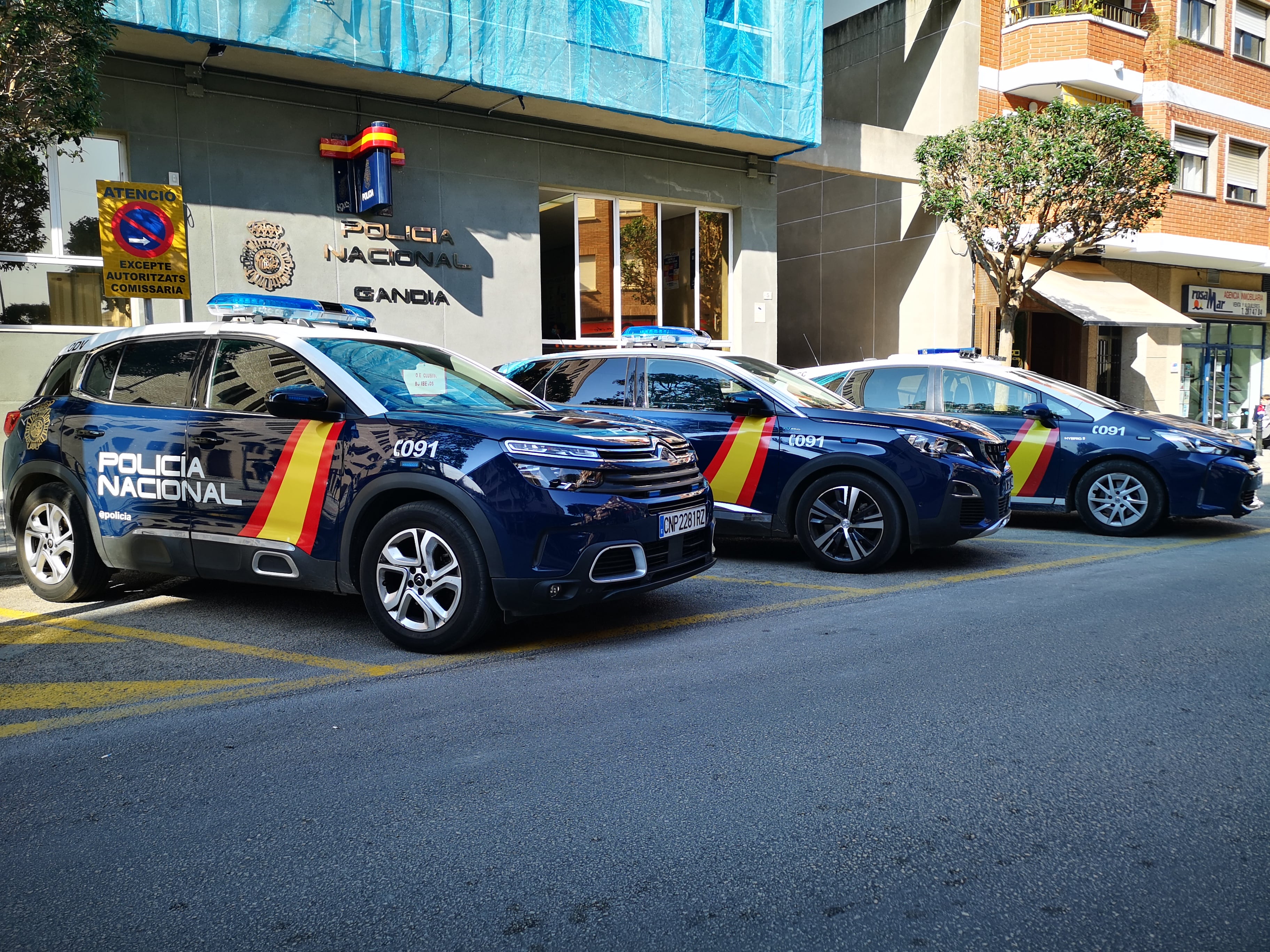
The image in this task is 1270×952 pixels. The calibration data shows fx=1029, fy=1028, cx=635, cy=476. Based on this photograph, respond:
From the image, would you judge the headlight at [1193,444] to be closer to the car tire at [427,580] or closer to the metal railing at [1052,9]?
the car tire at [427,580]

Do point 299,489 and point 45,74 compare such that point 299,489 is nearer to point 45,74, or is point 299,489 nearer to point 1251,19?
point 45,74

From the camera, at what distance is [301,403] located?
534 centimetres

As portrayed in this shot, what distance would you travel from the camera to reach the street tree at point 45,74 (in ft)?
23.3

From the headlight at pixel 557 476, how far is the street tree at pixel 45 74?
5.14 metres

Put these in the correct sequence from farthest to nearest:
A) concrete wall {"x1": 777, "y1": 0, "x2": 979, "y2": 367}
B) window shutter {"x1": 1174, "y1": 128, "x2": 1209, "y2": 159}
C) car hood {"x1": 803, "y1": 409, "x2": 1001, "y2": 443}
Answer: window shutter {"x1": 1174, "y1": 128, "x2": 1209, "y2": 159} → concrete wall {"x1": 777, "y1": 0, "x2": 979, "y2": 367} → car hood {"x1": 803, "y1": 409, "x2": 1001, "y2": 443}

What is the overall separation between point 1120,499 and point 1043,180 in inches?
326

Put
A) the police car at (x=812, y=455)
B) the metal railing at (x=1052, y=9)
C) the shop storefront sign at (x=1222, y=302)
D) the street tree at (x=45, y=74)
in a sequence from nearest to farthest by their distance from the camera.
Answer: the street tree at (x=45, y=74), the police car at (x=812, y=455), the metal railing at (x=1052, y=9), the shop storefront sign at (x=1222, y=302)

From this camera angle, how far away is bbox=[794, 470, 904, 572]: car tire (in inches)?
291

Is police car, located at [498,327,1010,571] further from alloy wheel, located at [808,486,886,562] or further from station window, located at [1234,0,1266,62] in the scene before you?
station window, located at [1234,0,1266,62]

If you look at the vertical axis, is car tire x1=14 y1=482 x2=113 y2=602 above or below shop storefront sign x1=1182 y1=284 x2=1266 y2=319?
below

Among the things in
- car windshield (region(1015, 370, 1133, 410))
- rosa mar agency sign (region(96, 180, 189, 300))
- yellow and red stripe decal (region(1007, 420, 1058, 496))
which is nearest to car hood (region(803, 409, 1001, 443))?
yellow and red stripe decal (region(1007, 420, 1058, 496))

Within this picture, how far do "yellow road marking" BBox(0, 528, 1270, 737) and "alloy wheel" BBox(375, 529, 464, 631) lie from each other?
22cm

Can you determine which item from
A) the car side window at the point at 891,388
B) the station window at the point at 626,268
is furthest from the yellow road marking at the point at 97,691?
the station window at the point at 626,268

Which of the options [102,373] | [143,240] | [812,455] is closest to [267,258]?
[143,240]
